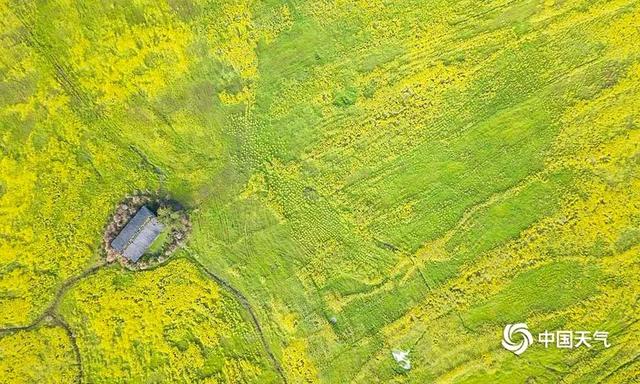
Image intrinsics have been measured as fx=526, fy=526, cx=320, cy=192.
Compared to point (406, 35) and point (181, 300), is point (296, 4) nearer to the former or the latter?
point (406, 35)

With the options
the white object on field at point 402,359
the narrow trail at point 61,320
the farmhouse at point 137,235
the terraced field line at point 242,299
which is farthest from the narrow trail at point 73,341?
the white object on field at point 402,359

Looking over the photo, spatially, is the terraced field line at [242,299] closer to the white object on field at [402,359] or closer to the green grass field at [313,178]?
the green grass field at [313,178]

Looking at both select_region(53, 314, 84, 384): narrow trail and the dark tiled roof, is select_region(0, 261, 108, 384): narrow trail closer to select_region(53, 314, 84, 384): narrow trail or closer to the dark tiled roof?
select_region(53, 314, 84, 384): narrow trail

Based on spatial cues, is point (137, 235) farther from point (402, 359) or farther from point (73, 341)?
point (402, 359)

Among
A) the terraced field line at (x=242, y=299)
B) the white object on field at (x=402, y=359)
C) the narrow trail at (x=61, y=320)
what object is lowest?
the white object on field at (x=402, y=359)

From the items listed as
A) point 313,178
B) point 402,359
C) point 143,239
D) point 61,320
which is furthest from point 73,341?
point 402,359

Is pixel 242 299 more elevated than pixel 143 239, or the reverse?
pixel 143 239

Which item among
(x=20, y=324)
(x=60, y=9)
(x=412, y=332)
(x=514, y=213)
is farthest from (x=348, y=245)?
(x=60, y=9)
